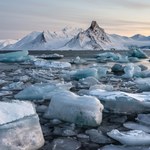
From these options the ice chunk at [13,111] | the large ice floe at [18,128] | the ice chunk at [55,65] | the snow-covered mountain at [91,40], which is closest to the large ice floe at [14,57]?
the ice chunk at [55,65]

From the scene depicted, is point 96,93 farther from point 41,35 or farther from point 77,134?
point 41,35

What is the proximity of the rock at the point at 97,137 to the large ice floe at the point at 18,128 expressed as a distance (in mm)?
697

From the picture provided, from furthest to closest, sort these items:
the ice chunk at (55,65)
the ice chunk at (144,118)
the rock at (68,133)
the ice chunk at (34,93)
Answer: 1. the ice chunk at (55,65)
2. the ice chunk at (34,93)
3. the ice chunk at (144,118)
4. the rock at (68,133)

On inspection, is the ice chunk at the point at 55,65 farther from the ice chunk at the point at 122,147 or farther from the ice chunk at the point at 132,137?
the ice chunk at the point at 122,147

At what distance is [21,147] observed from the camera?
354cm

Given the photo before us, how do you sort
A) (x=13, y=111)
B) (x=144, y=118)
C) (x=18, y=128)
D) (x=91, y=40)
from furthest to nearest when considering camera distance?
(x=91, y=40)
(x=144, y=118)
(x=13, y=111)
(x=18, y=128)

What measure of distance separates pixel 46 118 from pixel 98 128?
87cm

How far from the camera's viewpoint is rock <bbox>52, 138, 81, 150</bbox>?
3.83 meters

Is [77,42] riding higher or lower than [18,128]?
lower

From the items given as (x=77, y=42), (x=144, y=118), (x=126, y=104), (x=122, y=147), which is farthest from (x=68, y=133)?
(x=77, y=42)

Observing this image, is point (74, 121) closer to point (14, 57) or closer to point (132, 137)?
point (132, 137)

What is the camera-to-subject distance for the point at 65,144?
3.94 m

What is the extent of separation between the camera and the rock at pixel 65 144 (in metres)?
3.83

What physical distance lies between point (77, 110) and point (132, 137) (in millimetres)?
1016
